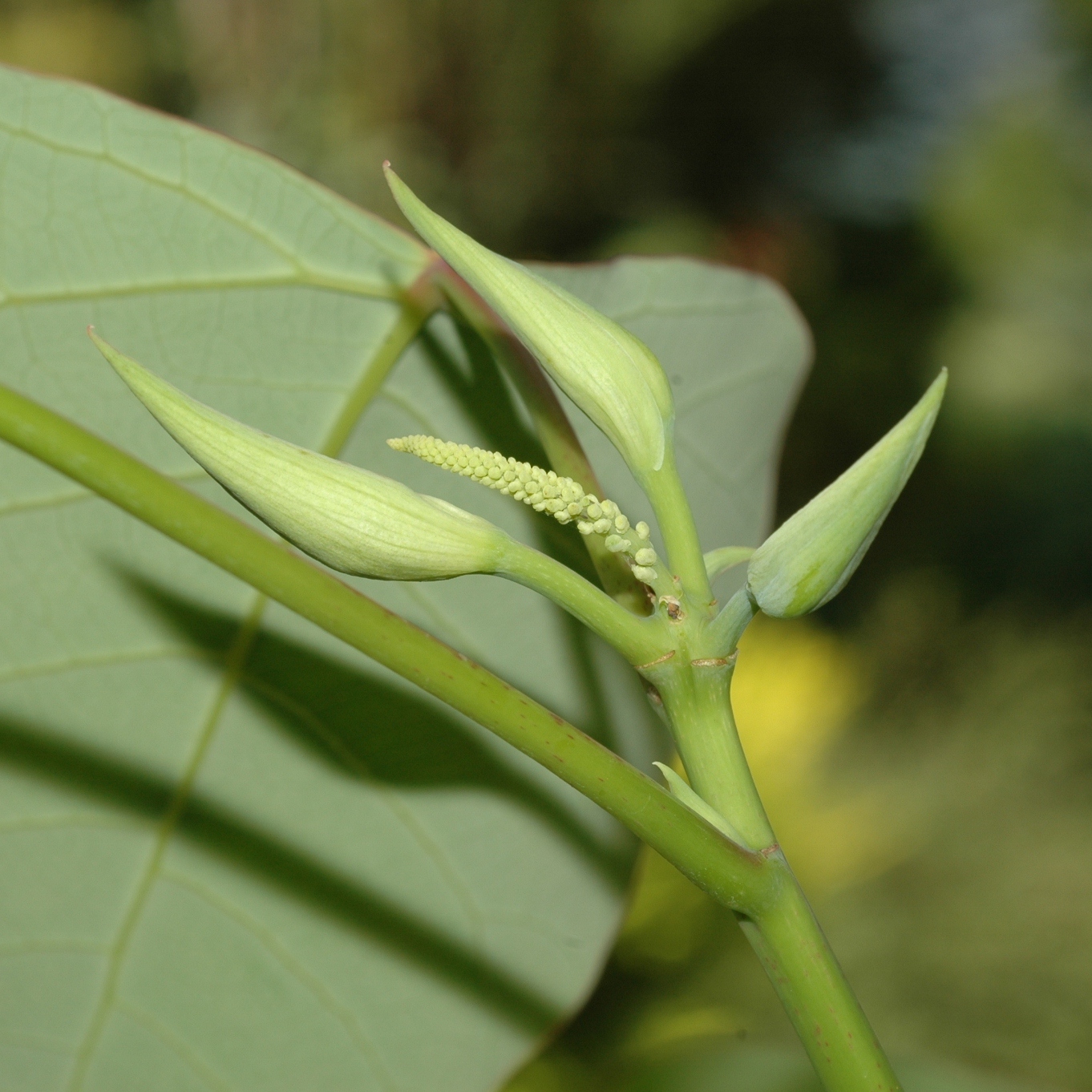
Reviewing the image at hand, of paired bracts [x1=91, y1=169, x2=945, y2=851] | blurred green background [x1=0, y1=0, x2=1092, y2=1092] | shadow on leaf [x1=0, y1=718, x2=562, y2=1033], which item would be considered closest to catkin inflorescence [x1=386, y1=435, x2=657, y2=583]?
paired bracts [x1=91, y1=169, x2=945, y2=851]

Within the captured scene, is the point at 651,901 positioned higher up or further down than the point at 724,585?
higher up

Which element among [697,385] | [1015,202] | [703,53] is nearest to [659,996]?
[697,385]

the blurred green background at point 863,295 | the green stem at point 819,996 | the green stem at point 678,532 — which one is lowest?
the green stem at point 819,996

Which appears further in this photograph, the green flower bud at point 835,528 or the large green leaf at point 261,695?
the large green leaf at point 261,695

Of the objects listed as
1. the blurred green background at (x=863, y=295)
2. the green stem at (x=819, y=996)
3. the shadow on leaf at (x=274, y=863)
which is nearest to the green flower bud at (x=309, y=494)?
the green stem at (x=819, y=996)

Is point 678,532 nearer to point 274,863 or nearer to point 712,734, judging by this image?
point 712,734

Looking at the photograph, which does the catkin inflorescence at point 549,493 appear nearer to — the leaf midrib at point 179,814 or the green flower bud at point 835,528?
the green flower bud at point 835,528

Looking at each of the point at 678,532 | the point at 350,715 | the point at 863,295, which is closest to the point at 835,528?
the point at 678,532

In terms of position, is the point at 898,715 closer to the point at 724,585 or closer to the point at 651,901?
the point at 651,901

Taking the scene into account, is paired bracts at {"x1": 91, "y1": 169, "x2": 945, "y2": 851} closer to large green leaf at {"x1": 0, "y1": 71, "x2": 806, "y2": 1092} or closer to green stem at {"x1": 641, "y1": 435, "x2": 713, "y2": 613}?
green stem at {"x1": 641, "y1": 435, "x2": 713, "y2": 613}
